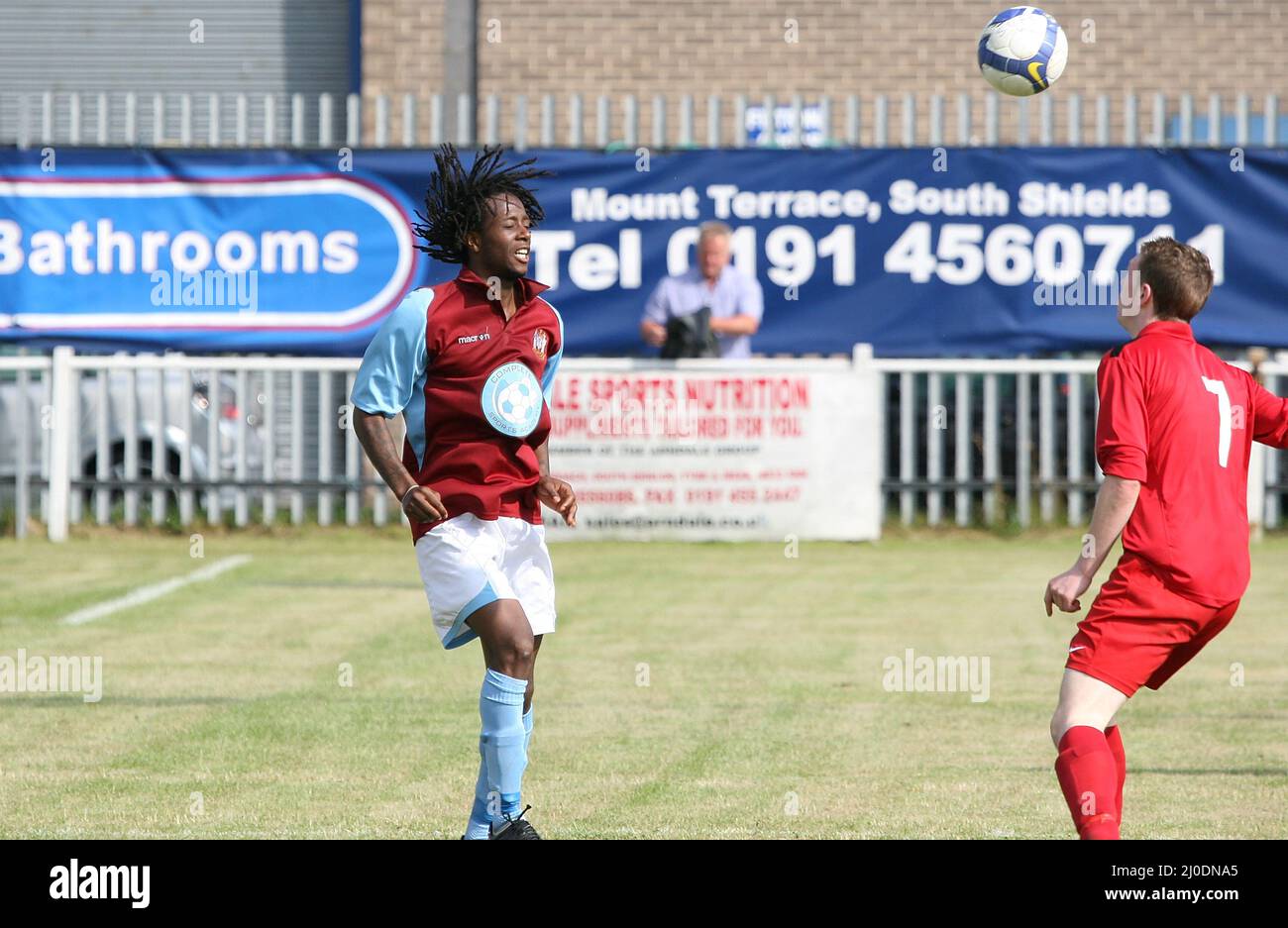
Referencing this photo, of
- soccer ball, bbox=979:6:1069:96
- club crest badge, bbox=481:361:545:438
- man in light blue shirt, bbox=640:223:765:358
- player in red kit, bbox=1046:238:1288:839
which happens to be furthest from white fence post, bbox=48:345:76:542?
player in red kit, bbox=1046:238:1288:839

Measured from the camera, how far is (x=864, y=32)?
22.7 m

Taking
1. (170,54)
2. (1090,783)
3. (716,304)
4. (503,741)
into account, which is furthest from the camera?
(170,54)

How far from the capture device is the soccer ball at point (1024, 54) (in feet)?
35.5

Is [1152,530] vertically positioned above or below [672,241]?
below

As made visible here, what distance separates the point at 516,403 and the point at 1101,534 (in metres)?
1.85

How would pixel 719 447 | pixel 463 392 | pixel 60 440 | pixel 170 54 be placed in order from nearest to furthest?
pixel 463 392
pixel 719 447
pixel 60 440
pixel 170 54

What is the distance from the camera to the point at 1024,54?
428 inches

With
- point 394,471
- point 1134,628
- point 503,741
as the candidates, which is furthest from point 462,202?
point 1134,628

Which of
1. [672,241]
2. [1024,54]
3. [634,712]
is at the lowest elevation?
[634,712]

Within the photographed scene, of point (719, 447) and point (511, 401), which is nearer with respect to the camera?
point (511, 401)

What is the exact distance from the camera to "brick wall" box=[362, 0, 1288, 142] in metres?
22.5

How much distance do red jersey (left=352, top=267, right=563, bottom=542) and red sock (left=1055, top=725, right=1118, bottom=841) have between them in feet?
6.18

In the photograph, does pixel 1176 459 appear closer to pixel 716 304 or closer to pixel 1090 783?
pixel 1090 783

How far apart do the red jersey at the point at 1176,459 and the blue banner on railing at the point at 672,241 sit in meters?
10.8
